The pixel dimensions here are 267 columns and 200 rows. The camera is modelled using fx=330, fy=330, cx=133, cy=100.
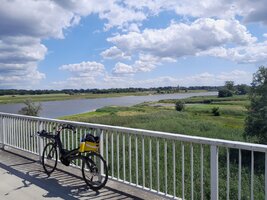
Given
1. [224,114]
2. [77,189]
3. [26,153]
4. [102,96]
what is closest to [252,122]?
[26,153]

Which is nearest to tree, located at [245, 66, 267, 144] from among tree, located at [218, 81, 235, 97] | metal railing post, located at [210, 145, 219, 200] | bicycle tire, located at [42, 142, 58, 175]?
bicycle tire, located at [42, 142, 58, 175]

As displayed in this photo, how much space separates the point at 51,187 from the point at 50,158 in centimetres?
108

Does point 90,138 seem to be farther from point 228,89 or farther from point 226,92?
point 226,92

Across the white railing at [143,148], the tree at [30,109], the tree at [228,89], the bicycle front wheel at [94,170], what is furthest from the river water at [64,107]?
the bicycle front wheel at [94,170]

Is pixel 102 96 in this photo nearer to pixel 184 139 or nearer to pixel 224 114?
pixel 224 114

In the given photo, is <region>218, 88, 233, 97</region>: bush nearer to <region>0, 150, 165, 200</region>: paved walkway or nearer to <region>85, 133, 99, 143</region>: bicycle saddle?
<region>0, 150, 165, 200</region>: paved walkway

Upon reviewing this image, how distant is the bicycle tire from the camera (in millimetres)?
5551

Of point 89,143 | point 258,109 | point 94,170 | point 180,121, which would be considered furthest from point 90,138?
point 180,121

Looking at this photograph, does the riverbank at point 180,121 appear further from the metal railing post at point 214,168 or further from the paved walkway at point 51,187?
the metal railing post at point 214,168

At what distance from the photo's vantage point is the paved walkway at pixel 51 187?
434cm

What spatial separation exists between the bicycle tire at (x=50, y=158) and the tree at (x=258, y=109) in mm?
16340

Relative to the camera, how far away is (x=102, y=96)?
433ft

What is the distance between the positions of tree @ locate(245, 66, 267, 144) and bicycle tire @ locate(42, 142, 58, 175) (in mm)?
16340

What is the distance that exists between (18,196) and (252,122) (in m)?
18.1
